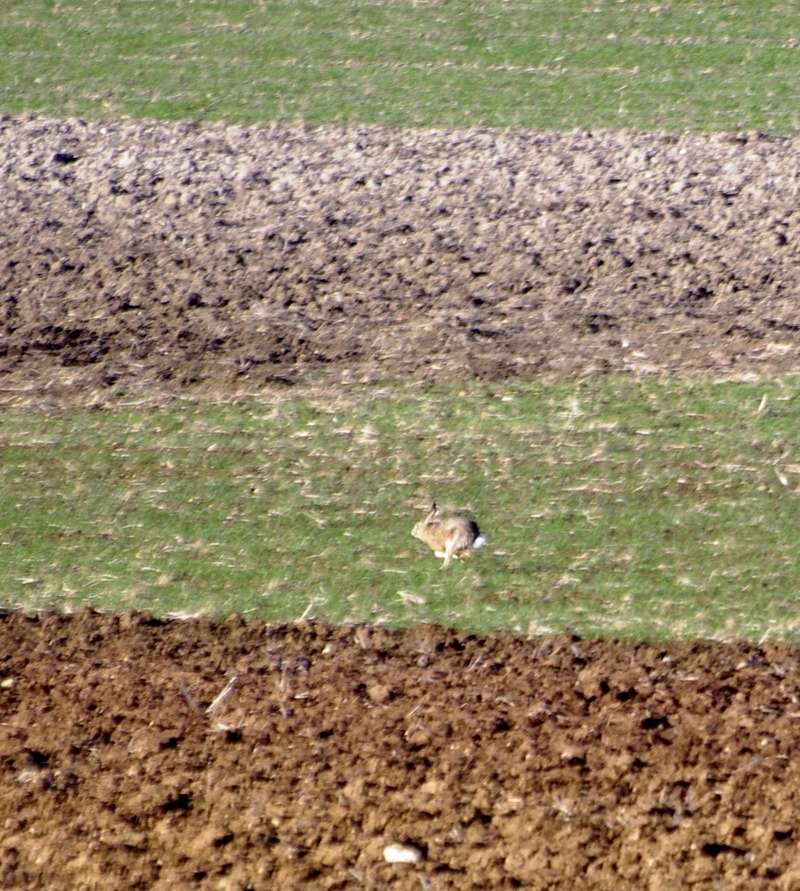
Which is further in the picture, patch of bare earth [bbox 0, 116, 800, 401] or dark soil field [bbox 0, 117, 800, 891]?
patch of bare earth [bbox 0, 116, 800, 401]

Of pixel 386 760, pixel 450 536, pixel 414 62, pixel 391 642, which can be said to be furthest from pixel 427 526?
pixel 414 62

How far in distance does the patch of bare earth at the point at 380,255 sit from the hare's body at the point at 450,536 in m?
1.70

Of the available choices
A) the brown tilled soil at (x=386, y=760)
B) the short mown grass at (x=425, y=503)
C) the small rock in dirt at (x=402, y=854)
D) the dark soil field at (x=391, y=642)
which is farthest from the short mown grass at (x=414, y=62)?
the small rock in dirt at (x=402, y=854)

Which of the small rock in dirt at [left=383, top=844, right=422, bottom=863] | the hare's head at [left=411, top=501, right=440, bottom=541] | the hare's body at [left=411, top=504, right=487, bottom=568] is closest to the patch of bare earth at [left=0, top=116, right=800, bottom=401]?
the hare's head at [left=411, top=501, right=440, bottom=541]

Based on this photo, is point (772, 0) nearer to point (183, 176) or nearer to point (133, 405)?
point (183, 176)

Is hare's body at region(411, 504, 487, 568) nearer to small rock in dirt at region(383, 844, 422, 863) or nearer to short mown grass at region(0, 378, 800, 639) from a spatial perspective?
short mown grass at region(0, 378, 800, 639)

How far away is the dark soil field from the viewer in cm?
526

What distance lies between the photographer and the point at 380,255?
32.7ft

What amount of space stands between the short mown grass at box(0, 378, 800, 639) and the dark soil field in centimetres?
24

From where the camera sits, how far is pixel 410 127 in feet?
39.1

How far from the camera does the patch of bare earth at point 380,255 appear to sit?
28.7 ft

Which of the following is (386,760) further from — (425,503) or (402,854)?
(425,503)

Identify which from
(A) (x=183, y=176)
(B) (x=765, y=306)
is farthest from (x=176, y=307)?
(B) (x=765, y=306)

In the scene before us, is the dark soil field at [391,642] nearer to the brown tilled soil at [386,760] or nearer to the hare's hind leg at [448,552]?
the brown tilled soil at [386,760]
